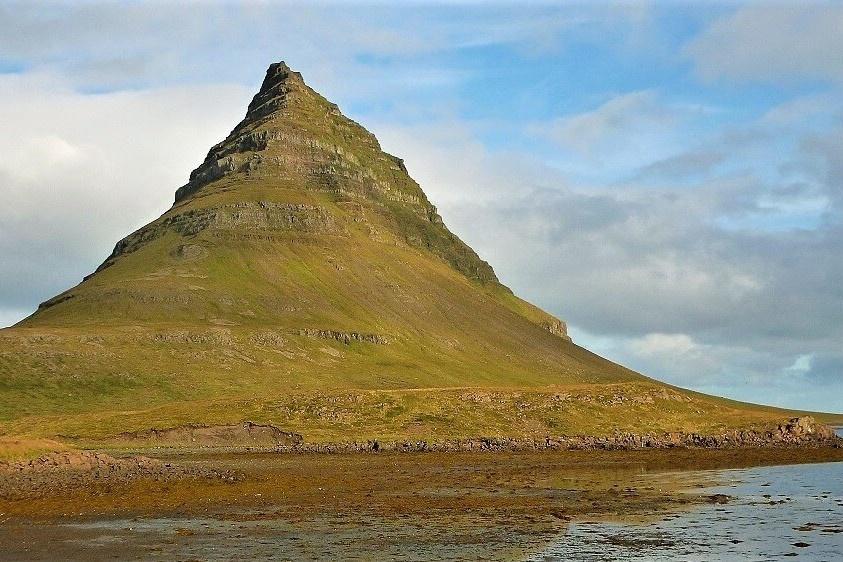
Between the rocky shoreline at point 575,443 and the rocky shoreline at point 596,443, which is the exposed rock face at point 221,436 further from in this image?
the rocky shoreline at point 596,443

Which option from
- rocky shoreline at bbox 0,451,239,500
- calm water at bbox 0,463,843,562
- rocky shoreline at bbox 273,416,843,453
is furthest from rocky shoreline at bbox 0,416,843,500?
calm water at bbox 0,463,843,562

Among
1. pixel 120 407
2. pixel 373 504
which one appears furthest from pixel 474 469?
pixel 120 407

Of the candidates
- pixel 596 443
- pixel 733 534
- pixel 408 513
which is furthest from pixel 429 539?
pixel 596 443

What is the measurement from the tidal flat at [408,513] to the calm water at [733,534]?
0.10 meters

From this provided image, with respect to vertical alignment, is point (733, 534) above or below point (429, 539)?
above

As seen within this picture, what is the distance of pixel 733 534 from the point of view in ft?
140

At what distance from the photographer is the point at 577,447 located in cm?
10556

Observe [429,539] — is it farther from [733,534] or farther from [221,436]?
[221,436]

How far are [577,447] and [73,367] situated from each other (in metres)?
114

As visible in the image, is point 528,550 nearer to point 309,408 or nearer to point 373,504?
point 373,504

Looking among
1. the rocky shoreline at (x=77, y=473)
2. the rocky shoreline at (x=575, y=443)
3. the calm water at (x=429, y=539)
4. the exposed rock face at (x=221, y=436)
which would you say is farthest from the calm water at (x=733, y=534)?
the exposed rock face at (x=221, y=436)

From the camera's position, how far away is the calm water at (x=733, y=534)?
3738 cm

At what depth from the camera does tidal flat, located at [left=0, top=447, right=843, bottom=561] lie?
38656mm

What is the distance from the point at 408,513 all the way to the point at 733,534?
15.5 m
